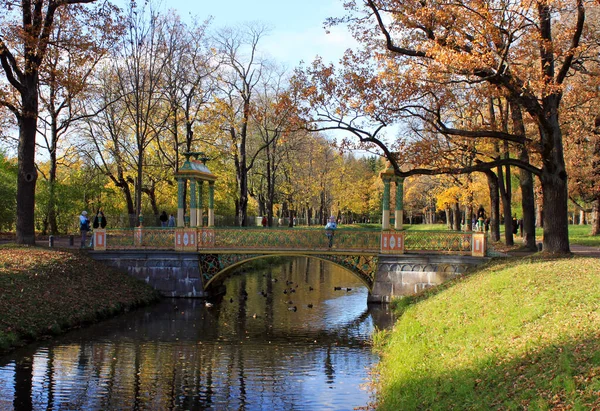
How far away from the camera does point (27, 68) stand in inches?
771

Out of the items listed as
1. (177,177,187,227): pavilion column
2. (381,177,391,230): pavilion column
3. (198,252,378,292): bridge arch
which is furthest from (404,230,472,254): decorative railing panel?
(177,177,187,227): pavilion column

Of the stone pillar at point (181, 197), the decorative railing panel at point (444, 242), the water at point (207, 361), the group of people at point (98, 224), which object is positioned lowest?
the water at point (207, 361)

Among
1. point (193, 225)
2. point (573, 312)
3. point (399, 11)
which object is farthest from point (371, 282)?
point (573, 312)

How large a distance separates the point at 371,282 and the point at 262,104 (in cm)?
1975

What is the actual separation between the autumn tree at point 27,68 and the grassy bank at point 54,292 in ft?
6.17

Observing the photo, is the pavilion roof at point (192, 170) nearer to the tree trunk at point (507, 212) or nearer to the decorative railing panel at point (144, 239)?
the decorative railing panel at point (144, 239)

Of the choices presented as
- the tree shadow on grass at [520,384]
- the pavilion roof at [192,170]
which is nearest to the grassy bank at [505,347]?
the tree shadow on grass at [520,384]

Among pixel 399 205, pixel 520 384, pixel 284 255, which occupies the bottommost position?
pixel 520 384

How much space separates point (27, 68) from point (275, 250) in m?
11.0

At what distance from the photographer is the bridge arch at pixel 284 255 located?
1977 cm

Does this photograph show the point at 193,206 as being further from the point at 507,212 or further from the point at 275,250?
the point at 507,212

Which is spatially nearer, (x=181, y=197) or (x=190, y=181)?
(x=190, y=181)

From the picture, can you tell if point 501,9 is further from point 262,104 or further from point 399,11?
point 262,104

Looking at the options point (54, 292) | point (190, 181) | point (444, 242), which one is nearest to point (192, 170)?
point (190, 181)
